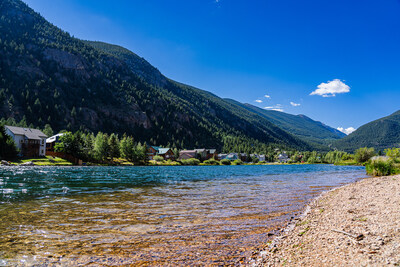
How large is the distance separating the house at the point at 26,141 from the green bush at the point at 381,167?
108938 mm

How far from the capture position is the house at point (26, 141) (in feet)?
293

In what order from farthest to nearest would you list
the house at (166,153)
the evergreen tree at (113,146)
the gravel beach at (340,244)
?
the house at (166,153) → the evergreen tree at (113,146) → the gravel beach at (340,244)

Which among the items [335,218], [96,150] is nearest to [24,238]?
[335,218]

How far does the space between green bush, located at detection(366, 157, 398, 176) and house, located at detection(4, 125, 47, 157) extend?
10894 cm

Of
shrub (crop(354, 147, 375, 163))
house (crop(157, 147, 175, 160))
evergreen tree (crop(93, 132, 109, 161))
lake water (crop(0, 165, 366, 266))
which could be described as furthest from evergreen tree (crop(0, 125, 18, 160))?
shrub (crop(354, 147, 375, 163))

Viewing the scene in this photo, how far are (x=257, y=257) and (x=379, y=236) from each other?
4.39 metres

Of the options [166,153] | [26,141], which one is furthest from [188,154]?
[26,141]

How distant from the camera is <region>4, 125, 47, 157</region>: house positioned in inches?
3514

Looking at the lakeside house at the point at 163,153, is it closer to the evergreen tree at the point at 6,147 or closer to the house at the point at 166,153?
the house at the point at 166,153

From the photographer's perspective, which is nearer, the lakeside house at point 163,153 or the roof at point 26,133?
the roof at point 26,133

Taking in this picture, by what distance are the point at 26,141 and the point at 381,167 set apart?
11271 centimetres

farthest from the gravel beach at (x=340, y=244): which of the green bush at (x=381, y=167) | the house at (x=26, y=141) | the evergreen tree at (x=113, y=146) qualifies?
the evergreen tree at (x=113, y=146)

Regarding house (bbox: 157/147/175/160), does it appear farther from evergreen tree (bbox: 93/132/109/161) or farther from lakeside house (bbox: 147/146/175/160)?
evergreen tree (bbox: 93/132/109/161)

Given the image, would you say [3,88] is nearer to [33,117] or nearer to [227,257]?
[33,117]
